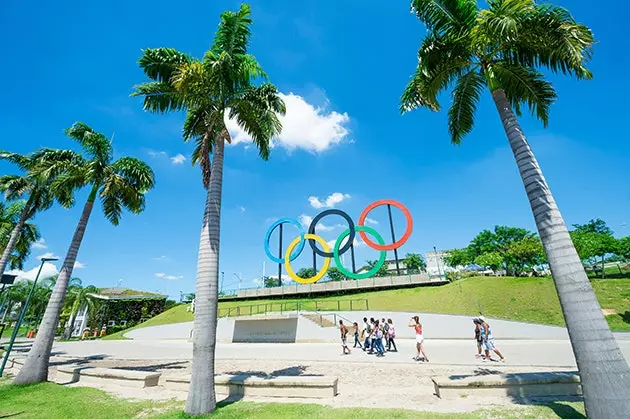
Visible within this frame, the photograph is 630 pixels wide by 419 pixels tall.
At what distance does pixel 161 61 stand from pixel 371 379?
40.3ft

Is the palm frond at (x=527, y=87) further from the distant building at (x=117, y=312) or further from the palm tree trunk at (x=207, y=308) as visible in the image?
the distant building at (x=117, y=312)

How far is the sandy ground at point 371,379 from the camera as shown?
6359 mm

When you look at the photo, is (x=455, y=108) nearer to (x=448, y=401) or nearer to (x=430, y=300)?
(x=448, y=401)

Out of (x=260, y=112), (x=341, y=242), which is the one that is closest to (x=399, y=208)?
(x=341, y=242)

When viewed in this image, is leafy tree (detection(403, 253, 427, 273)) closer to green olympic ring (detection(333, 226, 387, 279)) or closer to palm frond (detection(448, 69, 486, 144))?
green olympic ring (detection(333, 226, 387, 279))

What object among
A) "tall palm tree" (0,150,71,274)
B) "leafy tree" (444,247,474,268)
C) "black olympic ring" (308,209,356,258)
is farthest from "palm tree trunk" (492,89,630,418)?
"leafy tree" (444,247,474,268)

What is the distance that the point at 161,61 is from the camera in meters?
9.01

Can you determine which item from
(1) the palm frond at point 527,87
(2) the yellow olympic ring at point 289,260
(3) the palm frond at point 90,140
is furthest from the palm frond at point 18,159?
(2) the yellow olympic ring at point 289,260

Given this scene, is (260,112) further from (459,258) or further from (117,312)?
(459,258)

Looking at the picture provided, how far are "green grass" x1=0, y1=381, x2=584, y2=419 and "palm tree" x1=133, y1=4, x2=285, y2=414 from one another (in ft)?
3.63

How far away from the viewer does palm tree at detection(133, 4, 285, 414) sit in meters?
7.09

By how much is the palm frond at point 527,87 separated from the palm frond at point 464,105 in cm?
64

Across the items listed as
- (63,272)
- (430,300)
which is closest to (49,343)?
(63,272)

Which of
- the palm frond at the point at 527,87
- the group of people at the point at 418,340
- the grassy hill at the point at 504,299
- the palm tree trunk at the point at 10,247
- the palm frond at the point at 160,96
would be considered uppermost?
the palm frond at the point at 160,96
